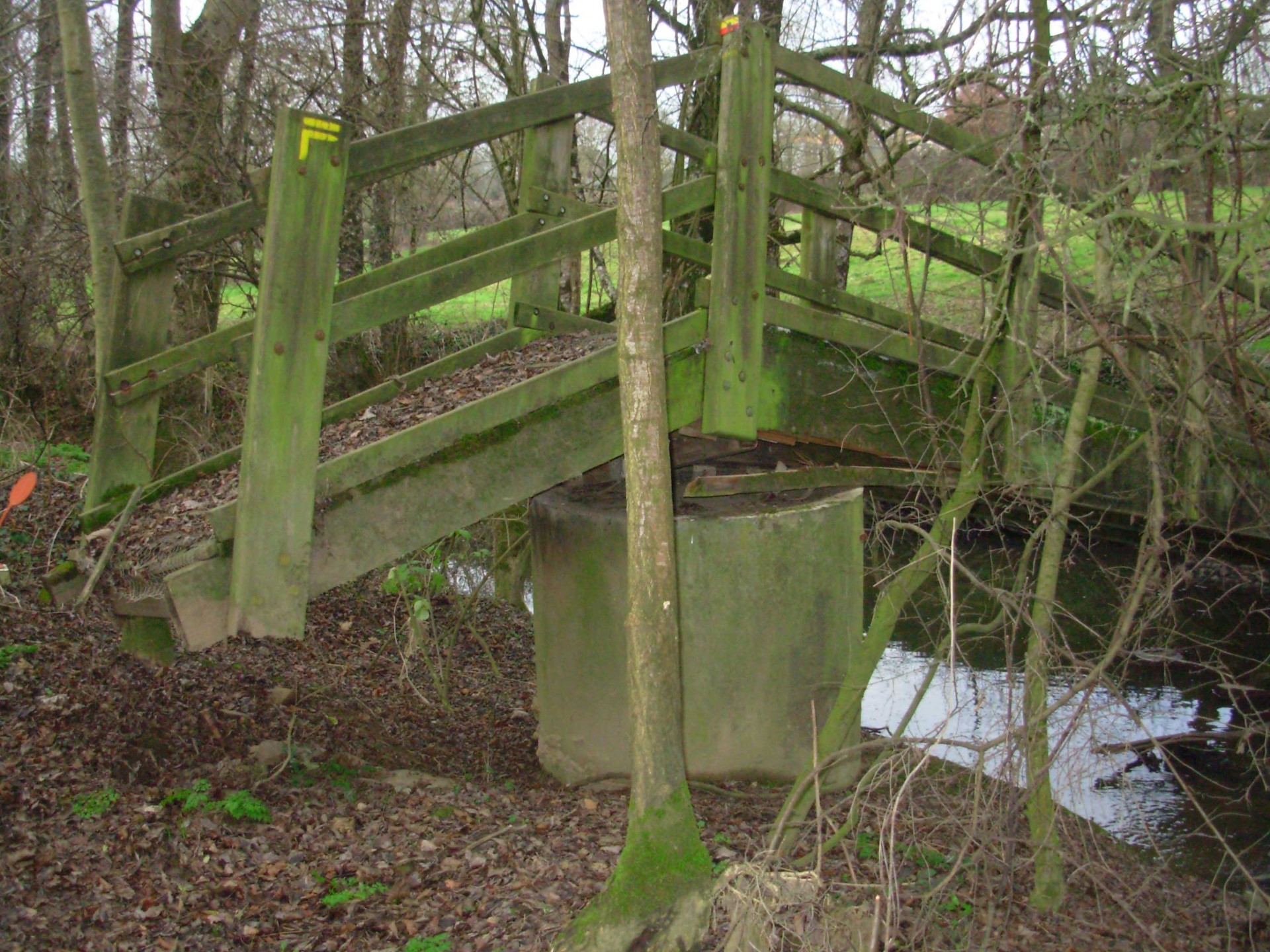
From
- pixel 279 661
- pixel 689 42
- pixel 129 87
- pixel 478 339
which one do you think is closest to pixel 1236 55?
pixel 689 42

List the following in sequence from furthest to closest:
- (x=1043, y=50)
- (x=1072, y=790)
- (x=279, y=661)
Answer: (x=279, y=661) → (x=1043, y=50) → (x=1072, y=790)

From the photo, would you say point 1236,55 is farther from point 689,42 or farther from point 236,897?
point 236,897

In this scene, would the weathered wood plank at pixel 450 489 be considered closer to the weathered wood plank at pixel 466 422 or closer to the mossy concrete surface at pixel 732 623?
the weathered wood plank at pixel 466 422

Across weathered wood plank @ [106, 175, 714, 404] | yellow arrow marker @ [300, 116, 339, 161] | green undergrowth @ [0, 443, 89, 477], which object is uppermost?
yellow arrow marker @ [300, 116, 339, 161]

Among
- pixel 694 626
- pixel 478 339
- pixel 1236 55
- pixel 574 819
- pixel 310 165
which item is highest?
pixel 1236 55

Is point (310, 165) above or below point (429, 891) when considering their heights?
above

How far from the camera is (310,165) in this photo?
3881 millimetres

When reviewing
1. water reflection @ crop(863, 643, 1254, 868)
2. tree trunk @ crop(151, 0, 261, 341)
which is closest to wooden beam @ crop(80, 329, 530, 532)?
water reflection @ crop(863, 643, 1254, 868)

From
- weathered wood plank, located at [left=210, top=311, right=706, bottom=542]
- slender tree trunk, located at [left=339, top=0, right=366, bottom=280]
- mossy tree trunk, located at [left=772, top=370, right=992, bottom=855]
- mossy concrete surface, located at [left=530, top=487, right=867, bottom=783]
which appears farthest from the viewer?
slender tree trunk, located at [left=339, top=0, right=366, bottom=280]

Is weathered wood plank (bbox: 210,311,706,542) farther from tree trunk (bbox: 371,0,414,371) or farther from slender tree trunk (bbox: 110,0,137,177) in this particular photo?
slender tree trunk (bbox: 110,0,137,177)

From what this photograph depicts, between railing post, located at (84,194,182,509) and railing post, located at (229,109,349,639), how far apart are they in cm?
124

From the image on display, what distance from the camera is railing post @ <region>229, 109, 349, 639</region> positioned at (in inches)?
152

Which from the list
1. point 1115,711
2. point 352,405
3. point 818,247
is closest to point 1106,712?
point 1115,711

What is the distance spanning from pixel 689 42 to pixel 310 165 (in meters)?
4.85
